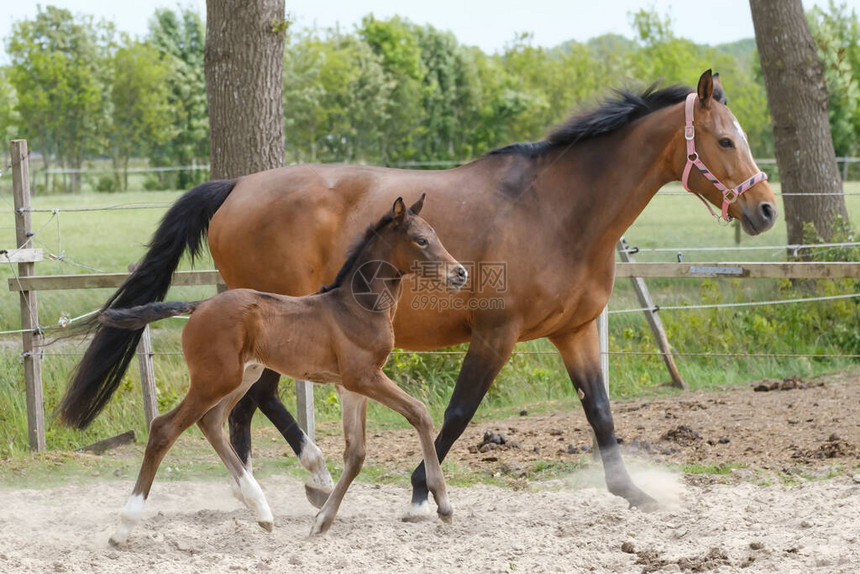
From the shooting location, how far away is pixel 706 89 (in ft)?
14.6

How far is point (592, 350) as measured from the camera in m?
4.92

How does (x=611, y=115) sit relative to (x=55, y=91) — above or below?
below

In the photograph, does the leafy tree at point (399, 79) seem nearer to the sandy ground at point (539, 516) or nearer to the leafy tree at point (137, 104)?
the leafy tree at point (137, 104)

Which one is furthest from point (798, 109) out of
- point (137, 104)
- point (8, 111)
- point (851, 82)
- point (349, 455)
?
point (8, 111)

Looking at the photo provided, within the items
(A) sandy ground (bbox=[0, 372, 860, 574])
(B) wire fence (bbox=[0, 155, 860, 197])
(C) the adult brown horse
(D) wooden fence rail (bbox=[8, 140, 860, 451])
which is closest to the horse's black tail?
Result: (C) the adult brown horse

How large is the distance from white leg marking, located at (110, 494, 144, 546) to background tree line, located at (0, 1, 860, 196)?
32.4 m

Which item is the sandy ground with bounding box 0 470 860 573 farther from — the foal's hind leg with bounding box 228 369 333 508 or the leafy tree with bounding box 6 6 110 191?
the leafy tree with bounding box 6 6 110 191

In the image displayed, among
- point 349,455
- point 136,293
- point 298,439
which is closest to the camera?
point 349,455

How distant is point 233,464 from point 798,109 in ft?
25.3

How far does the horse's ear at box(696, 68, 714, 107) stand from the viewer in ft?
14.3

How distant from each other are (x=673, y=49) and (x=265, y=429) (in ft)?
167

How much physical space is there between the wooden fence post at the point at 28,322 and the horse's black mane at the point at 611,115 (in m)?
3.96

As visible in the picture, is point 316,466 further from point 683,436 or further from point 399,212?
point 683,436

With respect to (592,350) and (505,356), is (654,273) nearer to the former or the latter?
(592,350)
